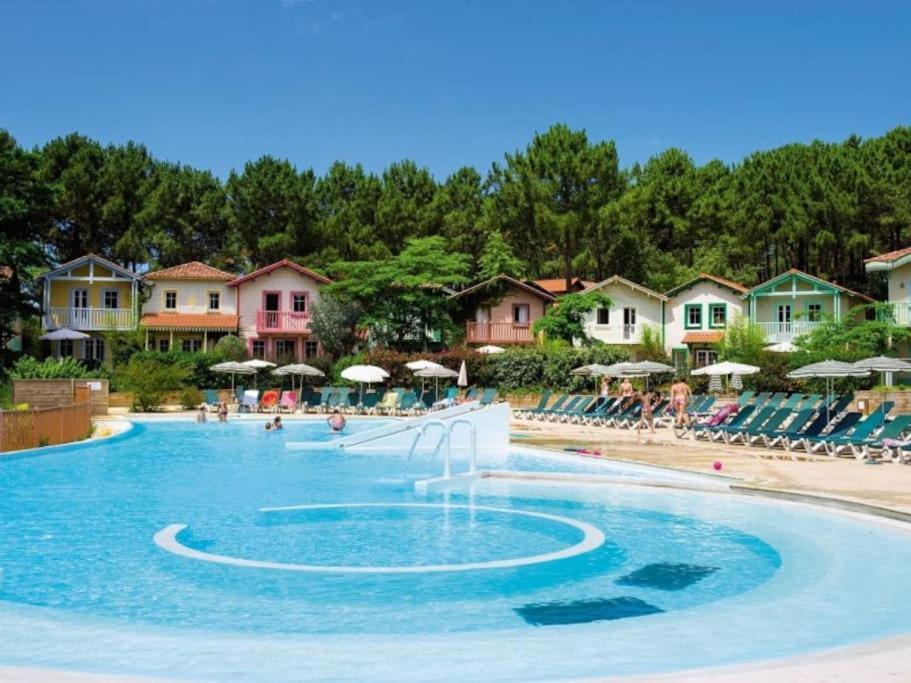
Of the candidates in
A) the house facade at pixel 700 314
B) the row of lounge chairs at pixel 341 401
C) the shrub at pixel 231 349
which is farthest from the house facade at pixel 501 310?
the row of lounge chairs at pixel 341 401

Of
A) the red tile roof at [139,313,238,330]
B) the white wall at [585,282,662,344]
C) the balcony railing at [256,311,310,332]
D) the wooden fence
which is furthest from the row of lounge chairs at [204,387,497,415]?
the white wall at [585,282,662,344]

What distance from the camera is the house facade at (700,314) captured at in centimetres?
4991

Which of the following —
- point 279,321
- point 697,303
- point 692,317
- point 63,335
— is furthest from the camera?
point 692,317

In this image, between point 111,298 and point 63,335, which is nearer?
point 63,335

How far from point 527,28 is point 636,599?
33.3m

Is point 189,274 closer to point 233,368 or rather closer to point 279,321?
point 279,321

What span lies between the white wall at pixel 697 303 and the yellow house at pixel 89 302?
1147 inches

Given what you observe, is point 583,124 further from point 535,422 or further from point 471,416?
point 471,416

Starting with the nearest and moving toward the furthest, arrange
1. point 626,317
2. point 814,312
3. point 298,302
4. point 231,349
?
point 231,349 < point 814,312 < point 298,302 < point 626,317

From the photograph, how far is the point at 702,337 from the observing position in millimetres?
50062

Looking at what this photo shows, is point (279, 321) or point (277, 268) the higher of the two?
point (277, 268)

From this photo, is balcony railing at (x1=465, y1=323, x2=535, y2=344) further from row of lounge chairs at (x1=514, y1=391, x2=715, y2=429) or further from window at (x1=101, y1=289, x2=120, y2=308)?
window at (x1=101, y1=289, x2=120, y2=308)

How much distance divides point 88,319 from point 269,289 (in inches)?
363

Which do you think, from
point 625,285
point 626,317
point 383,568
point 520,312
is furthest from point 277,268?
point 383,568
